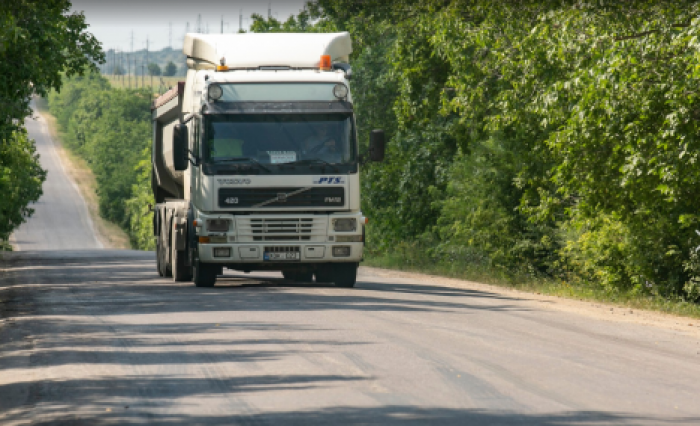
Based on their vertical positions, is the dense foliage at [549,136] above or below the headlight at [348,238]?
above

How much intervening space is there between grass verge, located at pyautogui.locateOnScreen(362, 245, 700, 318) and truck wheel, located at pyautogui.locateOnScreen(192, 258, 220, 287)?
6.23 metres

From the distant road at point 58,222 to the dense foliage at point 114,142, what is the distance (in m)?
3.57

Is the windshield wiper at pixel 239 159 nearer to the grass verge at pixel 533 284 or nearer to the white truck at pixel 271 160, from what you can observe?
the white truck at pixel 271 160

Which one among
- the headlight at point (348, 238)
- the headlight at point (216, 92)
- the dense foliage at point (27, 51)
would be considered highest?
the dense foliage at point (27, 51)

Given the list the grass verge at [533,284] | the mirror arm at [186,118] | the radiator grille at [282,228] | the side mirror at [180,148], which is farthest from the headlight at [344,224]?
the grass verge at [533,284]

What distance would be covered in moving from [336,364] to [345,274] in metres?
9.50

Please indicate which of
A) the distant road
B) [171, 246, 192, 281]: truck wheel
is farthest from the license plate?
the distant road

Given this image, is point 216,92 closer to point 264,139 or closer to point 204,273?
point 264,139

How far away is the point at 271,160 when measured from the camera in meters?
17.4

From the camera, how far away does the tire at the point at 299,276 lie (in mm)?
21398

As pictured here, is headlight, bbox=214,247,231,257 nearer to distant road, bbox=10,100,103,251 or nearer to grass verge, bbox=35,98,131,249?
distant road, bbox=10,100,103,251

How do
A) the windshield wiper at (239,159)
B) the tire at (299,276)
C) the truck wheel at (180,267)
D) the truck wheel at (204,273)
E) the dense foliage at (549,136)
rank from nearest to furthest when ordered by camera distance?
the dense foliage at (549,136), the windshield wiper at (239,159), the truck wheel at (204,273), the truck wheel at (180,267), the tire at (299,276)

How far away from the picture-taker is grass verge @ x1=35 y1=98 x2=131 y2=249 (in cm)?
10488

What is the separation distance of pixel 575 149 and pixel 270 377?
11.5 metres
